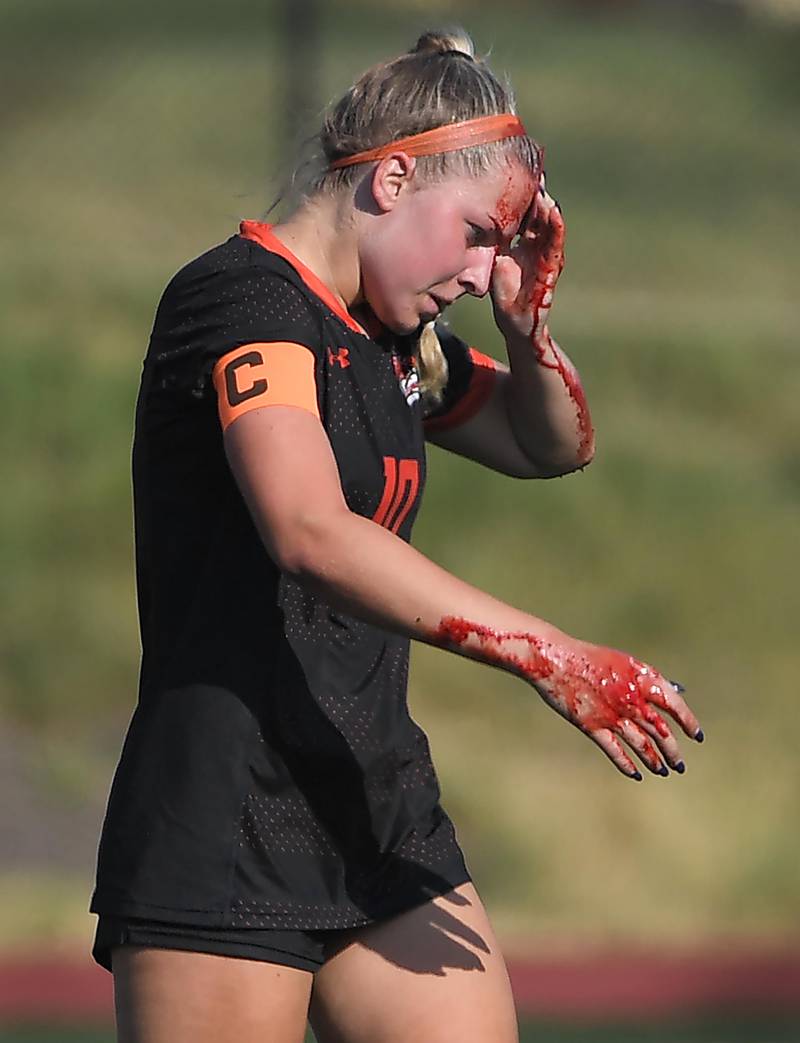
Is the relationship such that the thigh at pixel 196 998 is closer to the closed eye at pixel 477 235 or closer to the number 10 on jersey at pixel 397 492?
the number 10 on jersey at pixel 397 492

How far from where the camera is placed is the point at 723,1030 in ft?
20.5

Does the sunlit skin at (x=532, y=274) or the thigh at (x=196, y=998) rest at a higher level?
the sunlit skin at (x=532, y=274)

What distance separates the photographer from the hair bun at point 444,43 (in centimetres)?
267

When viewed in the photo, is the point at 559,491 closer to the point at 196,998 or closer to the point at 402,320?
the point at 402,320

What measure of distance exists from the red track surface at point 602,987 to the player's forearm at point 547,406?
11.2 ft

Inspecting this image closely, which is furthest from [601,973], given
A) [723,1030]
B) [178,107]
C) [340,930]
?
[178,107]

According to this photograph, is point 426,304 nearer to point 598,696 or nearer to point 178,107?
point 598,696

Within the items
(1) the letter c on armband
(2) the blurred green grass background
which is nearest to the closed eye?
(1) the letter c on armband

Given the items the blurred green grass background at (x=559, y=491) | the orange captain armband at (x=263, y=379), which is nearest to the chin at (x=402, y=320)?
the orange captain armband at (x=263, y=379)

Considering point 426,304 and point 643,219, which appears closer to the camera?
point 426,304

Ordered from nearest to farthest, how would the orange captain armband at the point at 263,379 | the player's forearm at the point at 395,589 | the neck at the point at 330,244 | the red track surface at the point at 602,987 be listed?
1. the player's forearm at the point at 395,589
2. the orange captain armband at the point at 263,379
3. the neck at the point at 330,244
4. the red track surface at the point at 602,987

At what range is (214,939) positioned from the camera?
2.47 metres

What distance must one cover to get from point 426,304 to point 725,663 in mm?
7047

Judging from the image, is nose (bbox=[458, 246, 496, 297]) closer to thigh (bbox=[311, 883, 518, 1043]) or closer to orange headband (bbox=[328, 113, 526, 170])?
orange headband (bbox=[328, 113, 526, 170])
